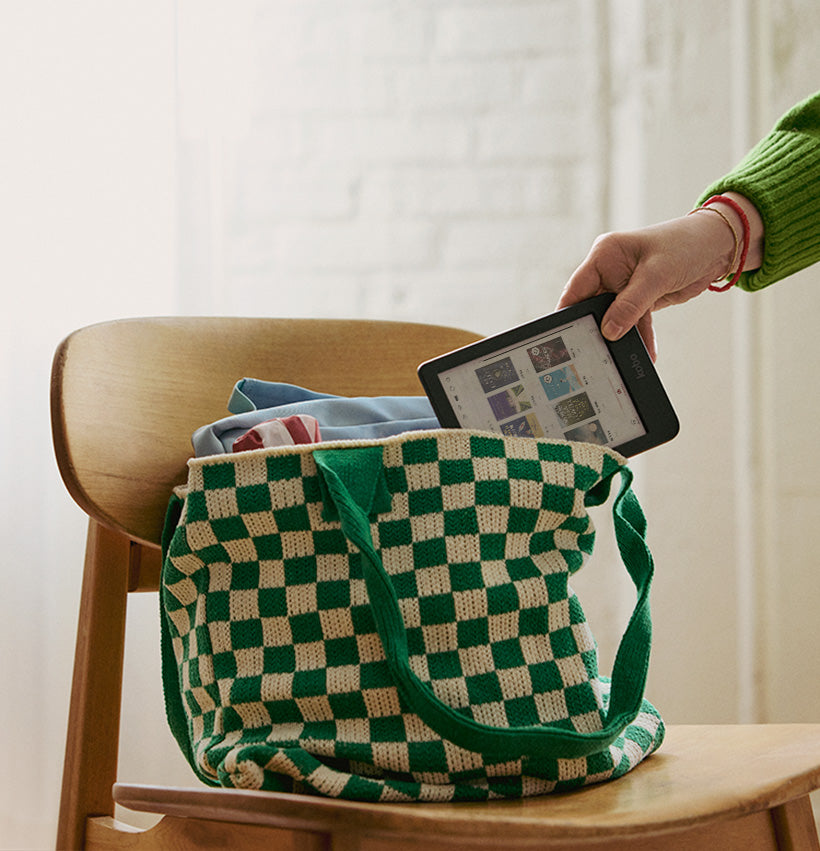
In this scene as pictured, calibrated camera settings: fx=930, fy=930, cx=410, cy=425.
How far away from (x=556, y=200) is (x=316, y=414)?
0.59m

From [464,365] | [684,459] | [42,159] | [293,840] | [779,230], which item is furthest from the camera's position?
[684,459]

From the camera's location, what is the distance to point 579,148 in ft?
3.70

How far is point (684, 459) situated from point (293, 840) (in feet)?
2.50

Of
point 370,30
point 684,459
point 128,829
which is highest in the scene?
point 370,30

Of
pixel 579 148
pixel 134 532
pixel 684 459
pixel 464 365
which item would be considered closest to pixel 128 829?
pixel 134 532

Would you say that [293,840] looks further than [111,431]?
No

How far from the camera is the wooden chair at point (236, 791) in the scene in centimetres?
43

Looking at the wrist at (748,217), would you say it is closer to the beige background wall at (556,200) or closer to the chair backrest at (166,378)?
the chair backrest at (166,378)

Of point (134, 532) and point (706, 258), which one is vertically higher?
point (706, 258)

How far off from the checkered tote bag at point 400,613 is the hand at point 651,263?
134 millimetres

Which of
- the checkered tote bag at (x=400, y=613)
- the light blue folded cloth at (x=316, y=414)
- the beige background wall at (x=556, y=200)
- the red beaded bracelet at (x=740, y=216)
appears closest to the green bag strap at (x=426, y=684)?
the checkered tote bag at (x=400, y=613)

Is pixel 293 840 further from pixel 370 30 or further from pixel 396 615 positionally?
pixel 370 30

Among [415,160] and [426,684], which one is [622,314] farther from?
[415,160]

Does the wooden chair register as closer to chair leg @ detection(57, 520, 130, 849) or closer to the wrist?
chair leg @ detection(57, 520, 130, 849)
